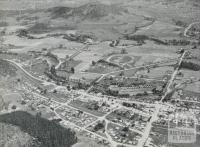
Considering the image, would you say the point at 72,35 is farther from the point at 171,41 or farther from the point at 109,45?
the point at 171,41

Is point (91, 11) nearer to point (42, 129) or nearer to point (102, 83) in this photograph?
point (102, 83)

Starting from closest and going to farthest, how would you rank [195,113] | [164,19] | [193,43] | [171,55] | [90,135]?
1. [90,135]
2. [195,113]
3. [171,55]
4. [193,43]
5. [164,19]

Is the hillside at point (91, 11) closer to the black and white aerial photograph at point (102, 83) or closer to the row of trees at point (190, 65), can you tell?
the black and white aerial photograph at point (102, 83)

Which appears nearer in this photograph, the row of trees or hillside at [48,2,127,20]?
the row of trees

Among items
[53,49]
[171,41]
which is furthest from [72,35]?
[171,41]

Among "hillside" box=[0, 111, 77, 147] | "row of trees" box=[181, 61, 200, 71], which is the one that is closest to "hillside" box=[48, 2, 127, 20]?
"row of trees" box=[181, 61, 200, 71]

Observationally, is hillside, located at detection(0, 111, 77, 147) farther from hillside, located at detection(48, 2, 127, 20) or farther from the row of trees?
hillside, located at detection(48, 2, 127, 20)

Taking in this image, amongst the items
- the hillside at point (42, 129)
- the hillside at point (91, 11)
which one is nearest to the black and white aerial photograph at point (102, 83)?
the hillside at point (42, 129)

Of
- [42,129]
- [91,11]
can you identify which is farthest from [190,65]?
[91,11]
